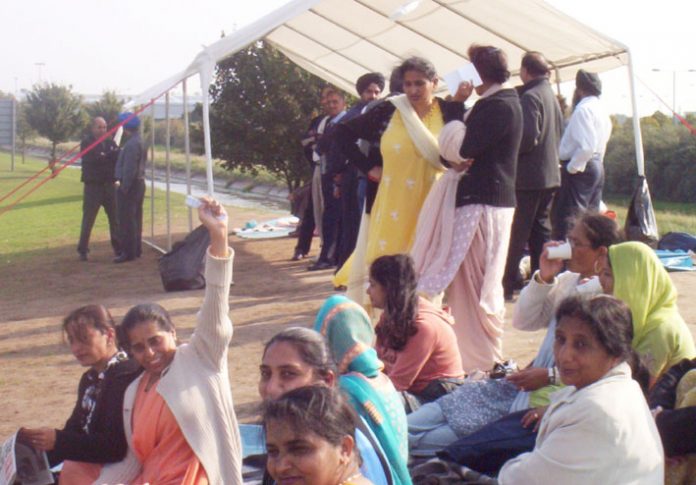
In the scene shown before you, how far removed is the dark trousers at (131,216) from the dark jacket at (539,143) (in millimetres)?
6161

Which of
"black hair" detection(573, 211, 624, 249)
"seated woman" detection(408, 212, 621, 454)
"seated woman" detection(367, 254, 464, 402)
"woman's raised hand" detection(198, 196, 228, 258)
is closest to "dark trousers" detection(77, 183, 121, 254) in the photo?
"seated woman" detection(367, 254, 464, 402)

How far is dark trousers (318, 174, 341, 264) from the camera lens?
455 inches

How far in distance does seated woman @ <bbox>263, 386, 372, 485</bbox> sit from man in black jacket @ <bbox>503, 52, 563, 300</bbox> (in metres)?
5.96

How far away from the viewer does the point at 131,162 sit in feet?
42.9

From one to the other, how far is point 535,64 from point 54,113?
44.4m

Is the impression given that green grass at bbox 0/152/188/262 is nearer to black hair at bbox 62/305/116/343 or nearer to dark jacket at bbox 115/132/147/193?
dark jacket at bbox 115/132/147/193

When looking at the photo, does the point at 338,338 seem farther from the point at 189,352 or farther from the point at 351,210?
the point at 351,210

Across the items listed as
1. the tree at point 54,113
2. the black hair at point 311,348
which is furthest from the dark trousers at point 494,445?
the tree at point 54,113

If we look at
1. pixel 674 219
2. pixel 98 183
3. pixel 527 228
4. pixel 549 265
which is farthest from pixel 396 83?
pixel 674 219

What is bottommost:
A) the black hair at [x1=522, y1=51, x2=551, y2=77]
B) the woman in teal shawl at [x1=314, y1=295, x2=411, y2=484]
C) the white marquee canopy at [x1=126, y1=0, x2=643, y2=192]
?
the woman in teal shawl at [x1=314, y1=295, x2=411, y2=484]

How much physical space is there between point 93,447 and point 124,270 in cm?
897

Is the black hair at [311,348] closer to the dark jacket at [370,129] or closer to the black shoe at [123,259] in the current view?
the dark jacket at [370,129]

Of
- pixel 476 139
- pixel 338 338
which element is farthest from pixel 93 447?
pixel 476 139

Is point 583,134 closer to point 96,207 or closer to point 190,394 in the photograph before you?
point 190,394
